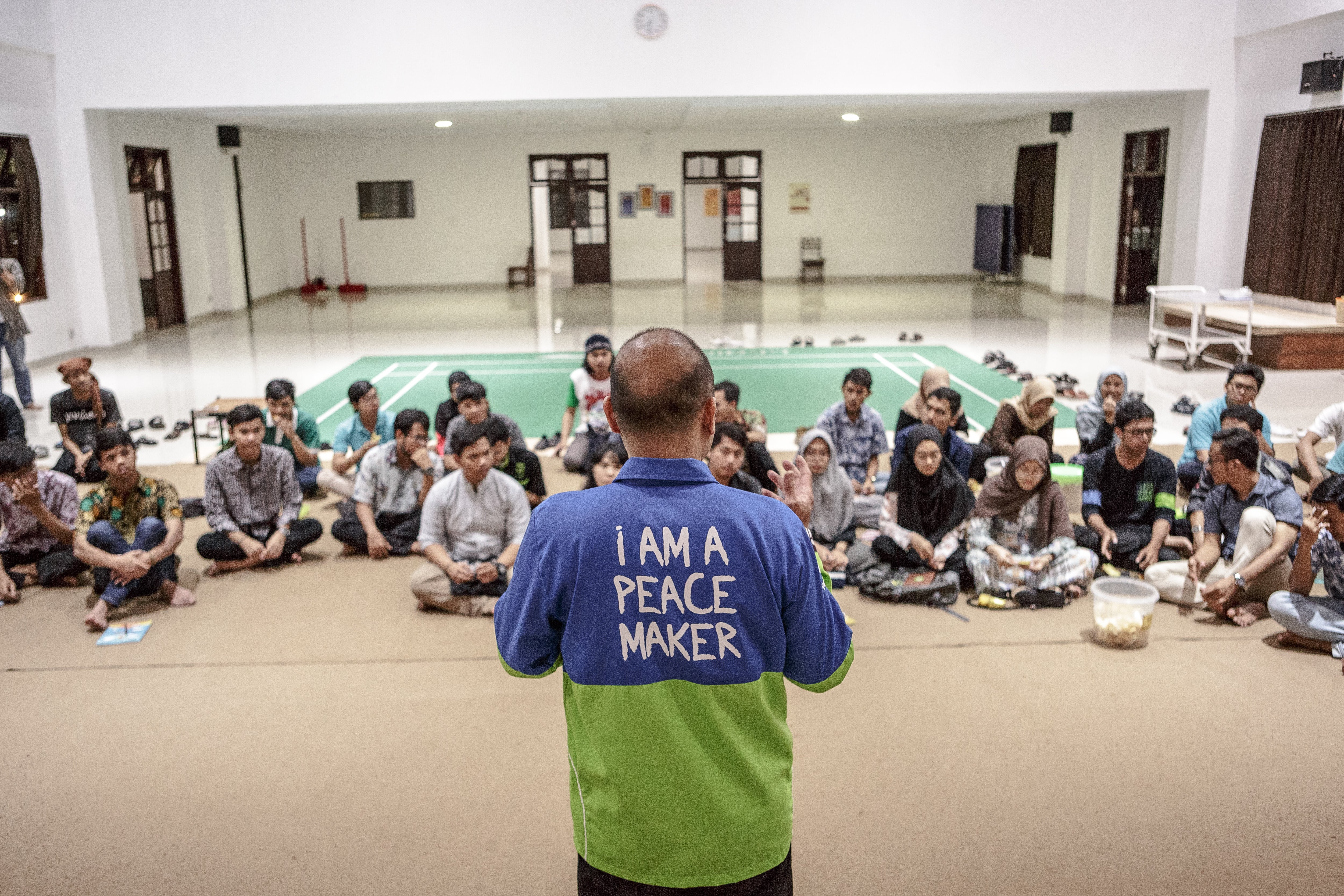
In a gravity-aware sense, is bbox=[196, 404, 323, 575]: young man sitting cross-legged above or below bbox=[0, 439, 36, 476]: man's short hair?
below

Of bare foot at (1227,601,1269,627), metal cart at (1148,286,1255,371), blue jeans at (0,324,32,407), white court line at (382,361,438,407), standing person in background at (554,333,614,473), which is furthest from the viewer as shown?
metal cart at (1148,286,1255,371)

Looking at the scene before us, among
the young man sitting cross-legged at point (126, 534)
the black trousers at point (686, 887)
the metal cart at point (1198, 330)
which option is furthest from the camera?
the metal cart at point (1198, 330)

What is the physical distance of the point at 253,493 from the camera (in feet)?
21.9

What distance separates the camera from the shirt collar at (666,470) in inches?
78.7

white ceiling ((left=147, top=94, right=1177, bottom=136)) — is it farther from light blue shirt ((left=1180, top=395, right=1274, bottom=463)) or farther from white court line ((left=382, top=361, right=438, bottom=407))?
light blue shirt ((left=1180, top=395, right=1274, bottom=463))

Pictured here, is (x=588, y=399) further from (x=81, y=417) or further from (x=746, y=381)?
(x=746, y=381)

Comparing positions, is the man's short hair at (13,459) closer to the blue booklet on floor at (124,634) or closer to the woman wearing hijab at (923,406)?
the blue booklet on floor at (124,634)

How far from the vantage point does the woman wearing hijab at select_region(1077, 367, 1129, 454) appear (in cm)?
780

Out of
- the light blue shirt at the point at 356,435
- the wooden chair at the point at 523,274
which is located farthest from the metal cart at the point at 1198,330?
the wooden chair at the point at 523,274

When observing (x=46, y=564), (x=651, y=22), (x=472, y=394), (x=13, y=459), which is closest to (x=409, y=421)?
(x=472, y=394)

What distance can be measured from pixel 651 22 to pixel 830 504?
959cm

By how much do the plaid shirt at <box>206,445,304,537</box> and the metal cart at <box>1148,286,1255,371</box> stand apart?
10.7 m

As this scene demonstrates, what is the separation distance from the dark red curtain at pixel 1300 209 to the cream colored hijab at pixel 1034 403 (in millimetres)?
8243

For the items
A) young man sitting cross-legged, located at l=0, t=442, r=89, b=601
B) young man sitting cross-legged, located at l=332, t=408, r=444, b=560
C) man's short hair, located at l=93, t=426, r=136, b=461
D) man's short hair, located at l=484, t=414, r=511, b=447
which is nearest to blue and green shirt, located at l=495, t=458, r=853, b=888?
man's short hair, located at l=484, t=414, r=511, b=447
